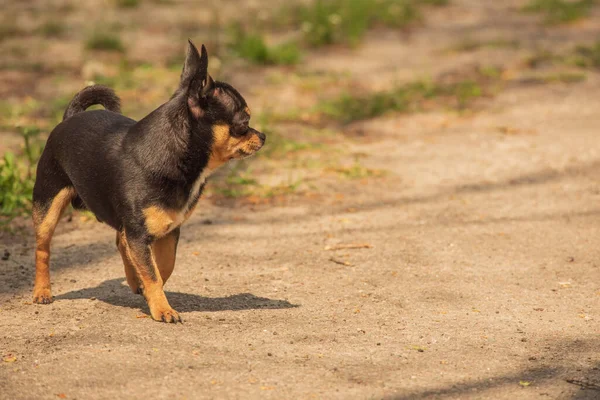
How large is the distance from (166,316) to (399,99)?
19.5 ft

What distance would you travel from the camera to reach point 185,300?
5227 millimetres

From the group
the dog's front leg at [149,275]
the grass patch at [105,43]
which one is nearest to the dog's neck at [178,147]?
the dog's front leg at [149,275]

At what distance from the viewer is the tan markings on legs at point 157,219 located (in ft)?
15.1

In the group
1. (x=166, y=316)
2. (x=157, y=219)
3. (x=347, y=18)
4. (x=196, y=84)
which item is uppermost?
(x=196, y=84)

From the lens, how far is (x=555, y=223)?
A: 6.80 meters

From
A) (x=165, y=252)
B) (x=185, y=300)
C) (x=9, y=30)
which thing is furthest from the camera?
(x=9, y=30)

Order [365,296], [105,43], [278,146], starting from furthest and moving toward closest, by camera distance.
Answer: [105,43]
[278,146]
[365,296]

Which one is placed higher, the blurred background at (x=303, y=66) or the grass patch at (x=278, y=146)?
the blurred background at (x=303, y=66)

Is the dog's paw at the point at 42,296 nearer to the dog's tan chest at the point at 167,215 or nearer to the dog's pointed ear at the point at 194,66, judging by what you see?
the dog's tan chest at the point at 167,215

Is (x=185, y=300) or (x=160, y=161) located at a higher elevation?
(x=160, y=161)

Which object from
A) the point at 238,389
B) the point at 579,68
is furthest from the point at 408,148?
the point at 238,389

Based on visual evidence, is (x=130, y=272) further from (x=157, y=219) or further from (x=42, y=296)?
(x=157, y=219)

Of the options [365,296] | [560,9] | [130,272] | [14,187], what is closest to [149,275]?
[130,272]

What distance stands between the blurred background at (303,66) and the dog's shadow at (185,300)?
173cm
